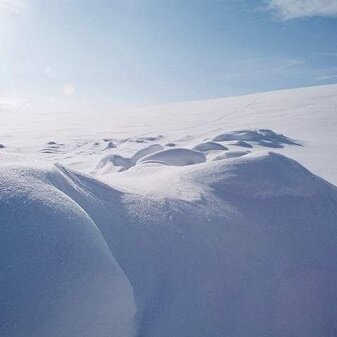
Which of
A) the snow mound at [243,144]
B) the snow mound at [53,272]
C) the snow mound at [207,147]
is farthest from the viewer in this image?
the snow mound at [243,144]

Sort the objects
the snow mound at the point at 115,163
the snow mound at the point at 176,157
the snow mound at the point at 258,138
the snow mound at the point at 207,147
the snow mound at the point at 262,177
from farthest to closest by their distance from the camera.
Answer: the snow mound at the point at 258,138, the snow mound at the point at 207,147, the snow mound at the point at 115,163, the snow mound at the point at 176,157, the snow mound at the point at 262,177

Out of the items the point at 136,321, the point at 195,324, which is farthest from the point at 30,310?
the point at 195,324

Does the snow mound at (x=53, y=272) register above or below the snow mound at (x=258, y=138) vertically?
above

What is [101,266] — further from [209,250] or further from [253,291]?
[253,291]

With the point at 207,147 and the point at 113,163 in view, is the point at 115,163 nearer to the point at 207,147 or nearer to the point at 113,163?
the point at 113,163

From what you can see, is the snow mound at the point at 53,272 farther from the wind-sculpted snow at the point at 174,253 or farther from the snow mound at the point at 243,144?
the snow mound at the point at 243,144

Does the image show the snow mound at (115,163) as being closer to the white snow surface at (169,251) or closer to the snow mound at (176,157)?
the snow mound at (176,157)

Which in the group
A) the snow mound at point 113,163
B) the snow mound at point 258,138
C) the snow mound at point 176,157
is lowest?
the snow mound at point 258,138

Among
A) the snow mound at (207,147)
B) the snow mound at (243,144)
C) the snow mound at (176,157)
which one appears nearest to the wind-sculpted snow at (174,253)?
the snow mound at (176,157)

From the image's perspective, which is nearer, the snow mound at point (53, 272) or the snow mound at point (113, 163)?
the snow mound at point (53, 272)
